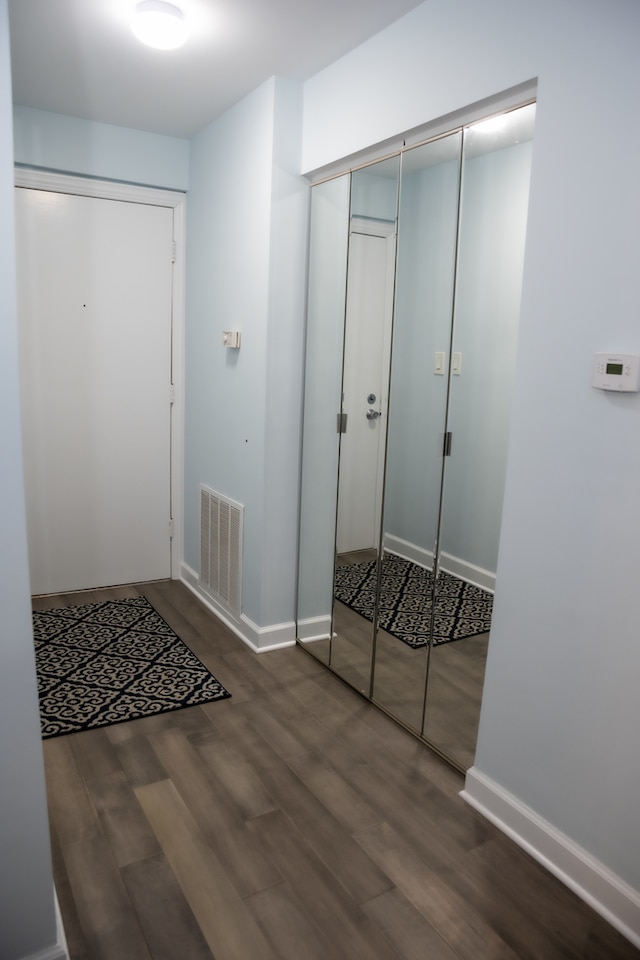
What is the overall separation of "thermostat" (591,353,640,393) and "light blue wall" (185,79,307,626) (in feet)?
5.68

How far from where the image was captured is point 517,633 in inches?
84.4

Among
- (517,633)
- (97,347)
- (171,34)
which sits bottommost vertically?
(517,633)

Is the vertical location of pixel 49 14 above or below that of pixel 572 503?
above

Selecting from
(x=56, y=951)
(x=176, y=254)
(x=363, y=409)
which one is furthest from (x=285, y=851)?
(x=176, y=254)

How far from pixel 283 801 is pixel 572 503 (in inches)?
54.2

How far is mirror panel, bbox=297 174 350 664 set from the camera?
10.0 feet

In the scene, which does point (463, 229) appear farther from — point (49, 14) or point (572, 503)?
point (49, 14)

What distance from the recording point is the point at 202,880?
6.54 feet

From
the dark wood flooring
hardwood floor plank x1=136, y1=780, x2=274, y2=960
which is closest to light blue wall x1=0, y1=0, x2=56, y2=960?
the dark wood flooring

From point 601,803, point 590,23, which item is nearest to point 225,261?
point 590,23

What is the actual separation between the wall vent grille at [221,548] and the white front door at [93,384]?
49cm

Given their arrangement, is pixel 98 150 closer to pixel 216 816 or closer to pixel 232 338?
pixel 232 338

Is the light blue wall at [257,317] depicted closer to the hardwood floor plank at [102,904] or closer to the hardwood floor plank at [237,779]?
the hardwood floor plank at [237,779]

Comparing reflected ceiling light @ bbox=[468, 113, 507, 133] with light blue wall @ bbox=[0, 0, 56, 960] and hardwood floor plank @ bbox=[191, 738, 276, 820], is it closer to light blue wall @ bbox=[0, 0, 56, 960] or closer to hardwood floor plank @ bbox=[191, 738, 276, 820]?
light blue wall @ bbox=[0, 0, 56, 960]
